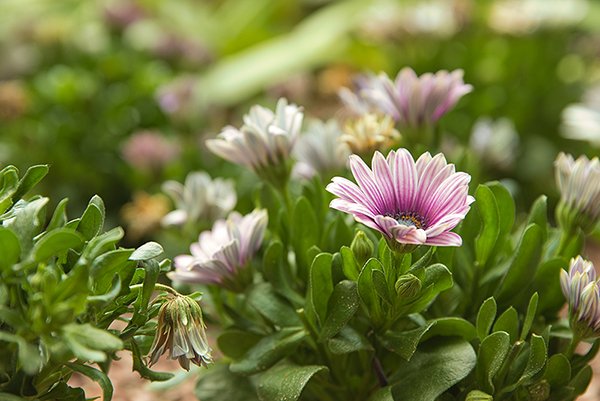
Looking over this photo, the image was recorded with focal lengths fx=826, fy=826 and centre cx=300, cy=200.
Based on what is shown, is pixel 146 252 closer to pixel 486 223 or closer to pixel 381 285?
pixel 381 285

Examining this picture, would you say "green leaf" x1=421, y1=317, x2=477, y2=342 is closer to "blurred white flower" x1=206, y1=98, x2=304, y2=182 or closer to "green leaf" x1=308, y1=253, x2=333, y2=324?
"green leaf" x1=308, y1=253, x2=333, y2=324

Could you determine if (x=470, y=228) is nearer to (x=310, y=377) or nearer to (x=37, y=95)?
(x=310, y=377)

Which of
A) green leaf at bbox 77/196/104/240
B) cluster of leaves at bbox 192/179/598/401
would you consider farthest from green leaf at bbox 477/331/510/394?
green leaf at bbox 77/196/104/240

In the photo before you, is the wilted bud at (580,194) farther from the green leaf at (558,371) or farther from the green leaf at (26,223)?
the green leaf at (26,223)

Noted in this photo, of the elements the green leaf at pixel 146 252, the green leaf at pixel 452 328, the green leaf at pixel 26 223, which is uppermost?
the green leaf at pixel 26 223

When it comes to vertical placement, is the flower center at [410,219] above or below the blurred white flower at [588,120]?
above

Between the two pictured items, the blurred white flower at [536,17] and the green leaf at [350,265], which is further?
the blurred white flower at [536,17]

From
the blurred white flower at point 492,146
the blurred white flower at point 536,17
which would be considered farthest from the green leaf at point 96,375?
the blurred white flower at point 536,17

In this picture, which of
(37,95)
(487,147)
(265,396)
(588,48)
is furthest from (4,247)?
(588,48)
